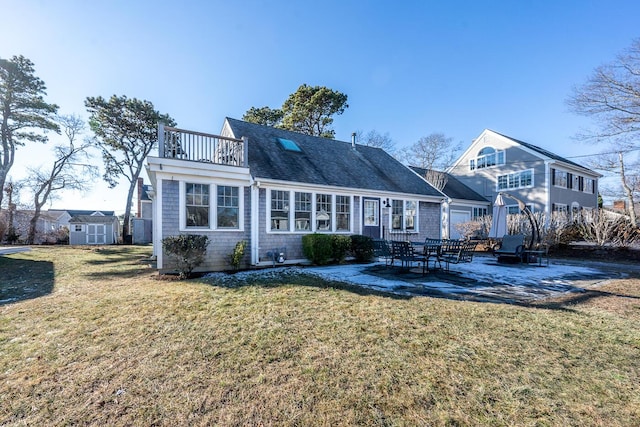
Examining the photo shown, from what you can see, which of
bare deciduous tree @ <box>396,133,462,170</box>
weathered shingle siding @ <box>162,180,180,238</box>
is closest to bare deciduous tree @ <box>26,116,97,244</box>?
weathered shingle siding @ <box>162,180,180,238</box>

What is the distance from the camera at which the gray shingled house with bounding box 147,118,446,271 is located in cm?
876

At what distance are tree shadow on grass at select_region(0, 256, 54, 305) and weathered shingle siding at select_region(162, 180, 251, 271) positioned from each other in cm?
283

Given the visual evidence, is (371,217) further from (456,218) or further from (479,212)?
(479,212)

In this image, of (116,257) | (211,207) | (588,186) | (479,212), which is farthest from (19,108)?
(588,186)

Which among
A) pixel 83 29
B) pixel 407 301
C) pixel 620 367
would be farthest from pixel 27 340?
pixel 83 29

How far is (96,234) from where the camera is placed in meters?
26.1

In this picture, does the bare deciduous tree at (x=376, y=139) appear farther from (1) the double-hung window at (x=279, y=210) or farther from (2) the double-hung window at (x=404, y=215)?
(1) the double-hung window at (x=279, y=210)

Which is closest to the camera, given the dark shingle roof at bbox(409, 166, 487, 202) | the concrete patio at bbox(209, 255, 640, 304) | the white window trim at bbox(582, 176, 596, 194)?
the concrete patio at bbox(209, 255, 640, 304)

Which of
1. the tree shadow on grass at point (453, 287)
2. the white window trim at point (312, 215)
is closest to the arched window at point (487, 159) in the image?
the tree shadow on grass at point (453, 287)

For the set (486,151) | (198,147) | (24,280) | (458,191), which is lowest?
(24,280)

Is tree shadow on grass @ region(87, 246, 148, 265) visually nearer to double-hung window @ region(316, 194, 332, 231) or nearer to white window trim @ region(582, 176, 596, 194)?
double-hung window @ region(316, 194, 332, 231)

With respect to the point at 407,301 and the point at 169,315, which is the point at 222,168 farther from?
the point at 407,301

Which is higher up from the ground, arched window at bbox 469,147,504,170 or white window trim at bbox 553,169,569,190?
arched window at bbox 469,147,504,170

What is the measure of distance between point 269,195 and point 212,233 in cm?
233
